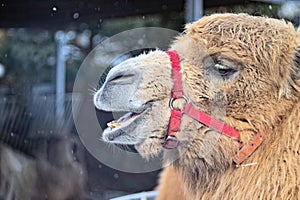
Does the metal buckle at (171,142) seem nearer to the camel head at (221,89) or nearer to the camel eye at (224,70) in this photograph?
the camel head at (221,89)

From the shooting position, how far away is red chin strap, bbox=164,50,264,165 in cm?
161

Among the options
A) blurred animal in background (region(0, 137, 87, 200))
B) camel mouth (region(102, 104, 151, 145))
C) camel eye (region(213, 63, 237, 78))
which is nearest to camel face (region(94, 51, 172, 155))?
camel mouth (region(102, 104, 151, 145))

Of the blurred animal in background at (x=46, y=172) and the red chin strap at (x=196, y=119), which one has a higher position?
the red chin strap at (x=196, y=119)

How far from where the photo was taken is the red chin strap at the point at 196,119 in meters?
1.61

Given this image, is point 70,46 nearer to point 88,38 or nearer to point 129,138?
point 88,38

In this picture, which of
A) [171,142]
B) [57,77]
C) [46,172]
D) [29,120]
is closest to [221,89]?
[171,142]

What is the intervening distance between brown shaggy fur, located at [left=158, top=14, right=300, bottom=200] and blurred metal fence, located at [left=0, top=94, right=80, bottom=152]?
3.82 m

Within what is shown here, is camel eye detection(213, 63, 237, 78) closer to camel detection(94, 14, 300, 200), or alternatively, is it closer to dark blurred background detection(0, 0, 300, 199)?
camel detection(94, 14, 300, 200)

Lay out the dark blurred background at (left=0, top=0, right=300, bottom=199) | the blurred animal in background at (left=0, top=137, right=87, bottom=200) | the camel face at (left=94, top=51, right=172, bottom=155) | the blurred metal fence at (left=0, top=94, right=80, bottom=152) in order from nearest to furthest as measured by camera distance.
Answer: the camel face at (left=94, top=51, right=172, bottom=155), the blurred animal in background at (left=0, top=137, right=87, bottom=200), the dark blurred background at (left=0, top=0, right=300, bottom=199), the blurred metal fence at (left=0, top=94, right=80, bottom=152)

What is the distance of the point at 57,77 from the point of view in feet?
28.7

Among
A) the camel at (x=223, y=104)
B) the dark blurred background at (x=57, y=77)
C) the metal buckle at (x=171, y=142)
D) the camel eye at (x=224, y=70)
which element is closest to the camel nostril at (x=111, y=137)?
the camel at (x=223, y=104)

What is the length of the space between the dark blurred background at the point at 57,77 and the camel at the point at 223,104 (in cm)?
176

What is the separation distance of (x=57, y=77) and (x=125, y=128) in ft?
24.0

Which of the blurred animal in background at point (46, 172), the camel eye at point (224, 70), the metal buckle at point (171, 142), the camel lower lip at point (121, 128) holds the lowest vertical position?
the blurred animal in background at point (46, 172)
